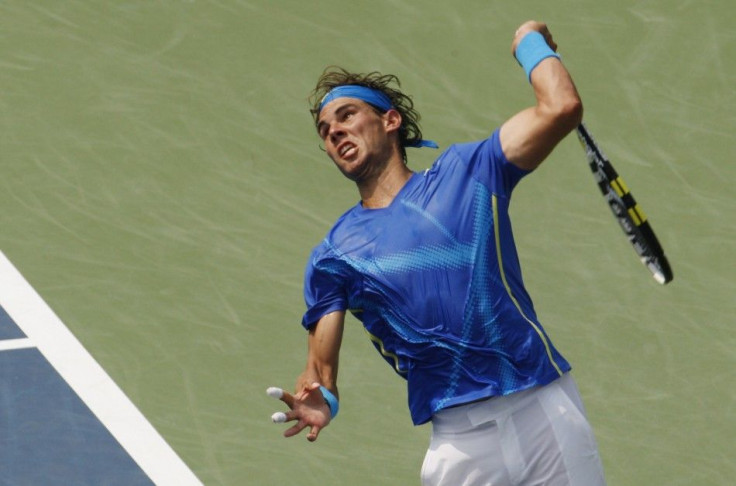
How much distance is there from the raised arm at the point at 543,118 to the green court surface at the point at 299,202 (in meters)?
2.60

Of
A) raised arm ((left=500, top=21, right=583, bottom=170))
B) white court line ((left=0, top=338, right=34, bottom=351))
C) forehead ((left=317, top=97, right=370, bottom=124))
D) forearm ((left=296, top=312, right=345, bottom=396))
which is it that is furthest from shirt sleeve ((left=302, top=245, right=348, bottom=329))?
white court line ((left=0, top=338, right=34, bottom=351))

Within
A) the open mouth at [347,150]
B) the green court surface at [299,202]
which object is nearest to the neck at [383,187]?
the open mouth at [347,150]

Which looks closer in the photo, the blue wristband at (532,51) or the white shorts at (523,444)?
the blue wristband at (532,51)

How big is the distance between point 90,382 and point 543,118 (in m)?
3.76

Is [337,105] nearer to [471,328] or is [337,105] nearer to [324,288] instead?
[324,288]

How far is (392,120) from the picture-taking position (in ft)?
25.0

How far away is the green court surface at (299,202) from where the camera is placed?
30.9ft

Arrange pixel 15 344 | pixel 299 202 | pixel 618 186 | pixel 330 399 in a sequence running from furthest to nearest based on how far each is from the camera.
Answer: pixel 299 202 → pixel 15 344 → pixel 618 186 → pixel 330 399

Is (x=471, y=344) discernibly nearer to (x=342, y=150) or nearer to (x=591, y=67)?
(x=342, y=150)

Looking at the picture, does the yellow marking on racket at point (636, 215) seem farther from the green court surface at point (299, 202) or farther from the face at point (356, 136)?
the green court surface at point (299, 202)

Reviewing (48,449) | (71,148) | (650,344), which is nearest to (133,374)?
(48,449)

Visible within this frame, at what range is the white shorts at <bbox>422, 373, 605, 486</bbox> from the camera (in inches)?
278

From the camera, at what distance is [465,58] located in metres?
11.9

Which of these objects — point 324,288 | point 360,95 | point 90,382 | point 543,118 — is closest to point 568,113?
point 543,118
